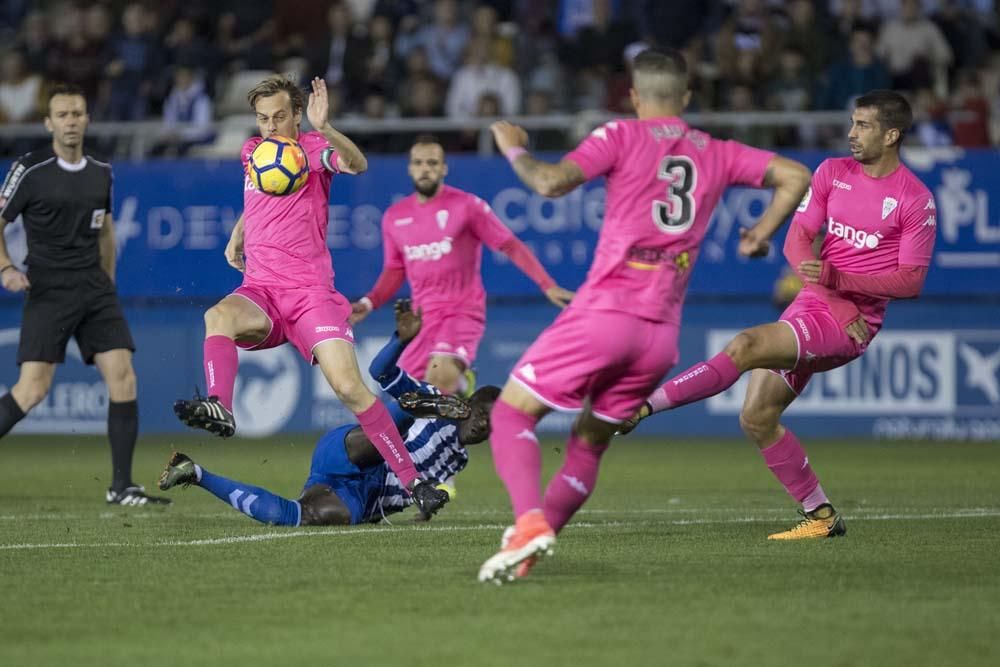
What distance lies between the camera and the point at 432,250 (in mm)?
11734

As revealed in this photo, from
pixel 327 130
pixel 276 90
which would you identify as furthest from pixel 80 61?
pixel 327 130

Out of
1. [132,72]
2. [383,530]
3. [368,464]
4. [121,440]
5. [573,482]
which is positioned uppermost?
[132,72]

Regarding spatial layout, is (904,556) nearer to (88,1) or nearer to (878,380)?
(878,380)

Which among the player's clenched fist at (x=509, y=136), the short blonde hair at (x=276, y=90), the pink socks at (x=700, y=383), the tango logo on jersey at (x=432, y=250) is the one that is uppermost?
the short blonde hair at (x=276, y=90)

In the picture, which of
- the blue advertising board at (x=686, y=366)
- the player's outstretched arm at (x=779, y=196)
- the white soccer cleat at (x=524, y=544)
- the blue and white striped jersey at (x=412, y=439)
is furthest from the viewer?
the blue advertising board at (x=686, y=366)

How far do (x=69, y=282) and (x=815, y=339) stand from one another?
5336mm

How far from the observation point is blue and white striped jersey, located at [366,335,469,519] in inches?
354

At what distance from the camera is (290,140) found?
8.76 m

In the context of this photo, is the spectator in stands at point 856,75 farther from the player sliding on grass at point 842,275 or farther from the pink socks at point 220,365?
the pink socks at point 220,365

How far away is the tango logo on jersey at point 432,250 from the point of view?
38.4 feet

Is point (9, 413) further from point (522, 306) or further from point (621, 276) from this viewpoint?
point (522, 306)

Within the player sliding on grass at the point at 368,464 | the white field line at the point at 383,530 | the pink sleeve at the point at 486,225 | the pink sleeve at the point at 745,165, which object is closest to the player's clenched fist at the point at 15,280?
the player sliding on grass at the point at 368,464

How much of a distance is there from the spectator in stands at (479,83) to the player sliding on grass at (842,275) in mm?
10027

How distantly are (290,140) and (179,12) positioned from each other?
485 inches
